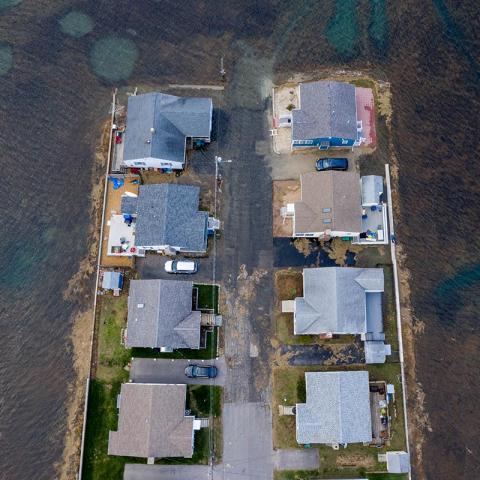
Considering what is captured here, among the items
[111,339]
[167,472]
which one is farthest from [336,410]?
[111,339]

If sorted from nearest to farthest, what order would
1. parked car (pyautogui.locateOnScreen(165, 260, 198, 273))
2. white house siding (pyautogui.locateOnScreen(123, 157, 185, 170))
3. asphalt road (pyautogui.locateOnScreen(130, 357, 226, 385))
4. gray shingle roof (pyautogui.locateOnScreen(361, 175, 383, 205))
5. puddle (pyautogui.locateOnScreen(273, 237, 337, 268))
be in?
asphalt road (pyautogui.locateOnScreen(130, 357, 226, 385)) → parked car (pyautogui.locateOnScreen(165, 260, 198, 273)) → gray shingle roof (pyautogui.locateOnScreen(361, 175, 383, 205)) → puddle (pyautogui.locateOnScreen(273, 237, 337, 268)) → white house siding (pyautogui.locateOnScreen(123, 157, 185, 170))

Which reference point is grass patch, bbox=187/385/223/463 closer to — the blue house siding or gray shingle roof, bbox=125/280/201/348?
gray shingle roof, bbox=125/280/201/348

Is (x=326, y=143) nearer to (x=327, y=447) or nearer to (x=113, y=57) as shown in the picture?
(x=113, y=57)

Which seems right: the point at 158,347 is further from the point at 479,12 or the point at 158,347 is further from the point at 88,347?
the point at 479,12

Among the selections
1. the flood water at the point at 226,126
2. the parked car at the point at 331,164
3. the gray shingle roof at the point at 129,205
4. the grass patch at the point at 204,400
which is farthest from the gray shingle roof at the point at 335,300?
the gray shingle roof at the point at 129,205

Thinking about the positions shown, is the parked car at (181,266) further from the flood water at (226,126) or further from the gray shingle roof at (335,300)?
the gray shingle roof at (335,300)

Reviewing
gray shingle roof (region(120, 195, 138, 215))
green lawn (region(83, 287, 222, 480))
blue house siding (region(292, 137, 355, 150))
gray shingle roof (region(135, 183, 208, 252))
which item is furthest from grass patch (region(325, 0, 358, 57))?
green lawn (region(83, 287, 222, 480))
